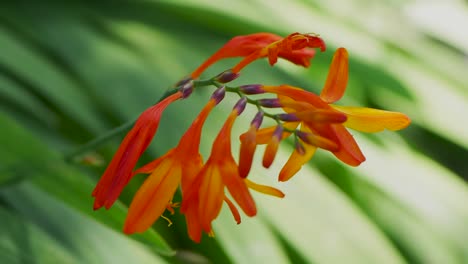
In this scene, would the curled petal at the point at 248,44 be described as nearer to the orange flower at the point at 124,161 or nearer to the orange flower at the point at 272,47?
the orange flower at the point at 272,47

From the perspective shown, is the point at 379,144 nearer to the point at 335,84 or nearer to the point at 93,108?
the point at 93,108

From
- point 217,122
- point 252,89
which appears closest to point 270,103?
point 252,89

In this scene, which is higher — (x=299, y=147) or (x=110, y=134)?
(x=299, y=147)

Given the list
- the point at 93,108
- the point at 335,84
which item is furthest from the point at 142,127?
the point at 93,108

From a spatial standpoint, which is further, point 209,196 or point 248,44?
point 248,44

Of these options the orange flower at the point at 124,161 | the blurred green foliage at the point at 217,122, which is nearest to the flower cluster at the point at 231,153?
the orange flower at the point at 124,161

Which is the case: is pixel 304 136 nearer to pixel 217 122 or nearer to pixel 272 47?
pixel 272 47
